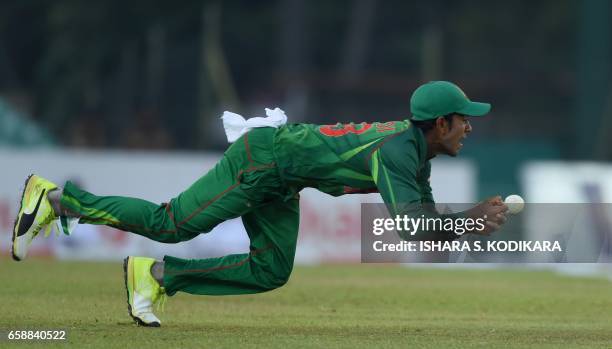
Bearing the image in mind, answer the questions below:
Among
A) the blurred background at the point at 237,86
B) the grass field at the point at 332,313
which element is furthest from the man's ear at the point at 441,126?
the blurred background at the point at 237,86

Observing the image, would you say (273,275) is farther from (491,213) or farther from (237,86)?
(237,86)

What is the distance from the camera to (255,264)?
8.53 meters

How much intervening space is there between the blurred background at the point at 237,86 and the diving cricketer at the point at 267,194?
11.3 meters

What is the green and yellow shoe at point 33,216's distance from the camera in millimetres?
8547

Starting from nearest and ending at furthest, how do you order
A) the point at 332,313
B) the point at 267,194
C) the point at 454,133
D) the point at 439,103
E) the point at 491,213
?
the point at 491,213 < the point at 439,103 < the point at 454,133 < the point at 267,194 < the point at 332,313

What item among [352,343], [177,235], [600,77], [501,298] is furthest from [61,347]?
[600,77]

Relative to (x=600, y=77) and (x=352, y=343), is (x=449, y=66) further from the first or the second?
(x=352, y=343)

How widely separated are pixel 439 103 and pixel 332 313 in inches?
112

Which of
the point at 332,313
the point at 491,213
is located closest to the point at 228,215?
the point at 491,213

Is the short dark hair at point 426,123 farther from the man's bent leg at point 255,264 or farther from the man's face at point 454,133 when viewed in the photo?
the man's bent leg at point 255,264

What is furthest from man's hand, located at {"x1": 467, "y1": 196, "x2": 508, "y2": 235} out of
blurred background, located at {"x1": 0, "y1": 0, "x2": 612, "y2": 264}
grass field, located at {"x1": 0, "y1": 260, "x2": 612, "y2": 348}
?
blurred background, located at {"x1": 0, "y1": 0, "x2": 612, "y2": 264}

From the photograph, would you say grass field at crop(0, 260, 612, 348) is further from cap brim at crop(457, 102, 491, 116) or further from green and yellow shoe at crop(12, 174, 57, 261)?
cap brim at crop(457, 102, 491, 116)

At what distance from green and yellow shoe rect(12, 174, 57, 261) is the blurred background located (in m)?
11.4

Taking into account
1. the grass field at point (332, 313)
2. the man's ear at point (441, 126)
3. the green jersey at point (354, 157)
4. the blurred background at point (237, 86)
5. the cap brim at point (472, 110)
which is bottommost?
the grass field at point (332, 313)
